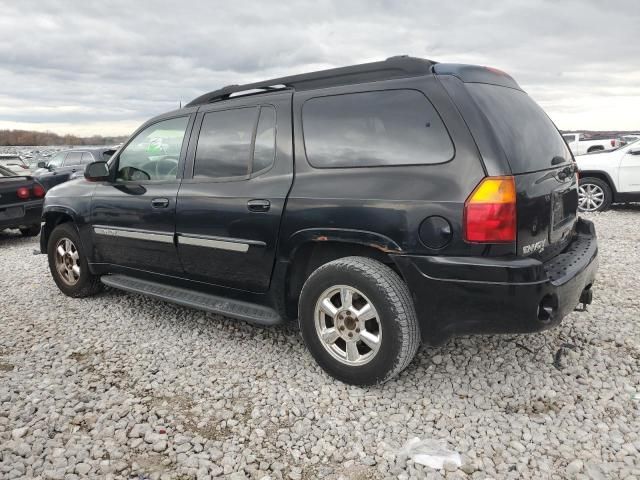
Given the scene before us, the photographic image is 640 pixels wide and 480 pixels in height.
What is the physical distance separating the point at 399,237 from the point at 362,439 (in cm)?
106

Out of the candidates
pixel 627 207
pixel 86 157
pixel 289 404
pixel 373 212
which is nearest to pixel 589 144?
pixel 627 207

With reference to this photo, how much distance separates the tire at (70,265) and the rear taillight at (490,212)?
145 inches

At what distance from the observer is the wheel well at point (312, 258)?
3031mm

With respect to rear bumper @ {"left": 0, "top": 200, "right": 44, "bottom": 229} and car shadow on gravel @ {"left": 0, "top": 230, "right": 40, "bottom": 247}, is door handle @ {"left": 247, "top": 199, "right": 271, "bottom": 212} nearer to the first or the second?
rear bumper @ {"left": 0, "top": 200, "right": 44, "bottom": 229}

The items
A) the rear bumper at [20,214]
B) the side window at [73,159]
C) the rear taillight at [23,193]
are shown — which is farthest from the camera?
the side window at [73,159]

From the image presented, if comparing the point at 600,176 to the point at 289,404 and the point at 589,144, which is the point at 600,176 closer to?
the point at 289,404

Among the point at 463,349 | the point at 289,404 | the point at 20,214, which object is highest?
the point at 20,214

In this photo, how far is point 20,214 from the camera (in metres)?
8.18

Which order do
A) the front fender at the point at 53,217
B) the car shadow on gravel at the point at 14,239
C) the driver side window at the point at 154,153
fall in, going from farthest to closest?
the car shadow on gravel at the point at 14,239, the front fender at the point at 53,217, the driver side window at the point at 154,153

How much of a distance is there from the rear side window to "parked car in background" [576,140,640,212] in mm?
7844

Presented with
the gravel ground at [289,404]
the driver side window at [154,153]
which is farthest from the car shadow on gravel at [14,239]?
the driver side window at [154,153]

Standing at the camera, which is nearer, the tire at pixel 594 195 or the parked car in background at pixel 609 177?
the parked car in background at pixel 609 177

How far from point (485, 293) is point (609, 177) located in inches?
325

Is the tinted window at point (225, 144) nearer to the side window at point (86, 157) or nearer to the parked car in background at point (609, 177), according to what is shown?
the parked car in background at point (609, 177)
